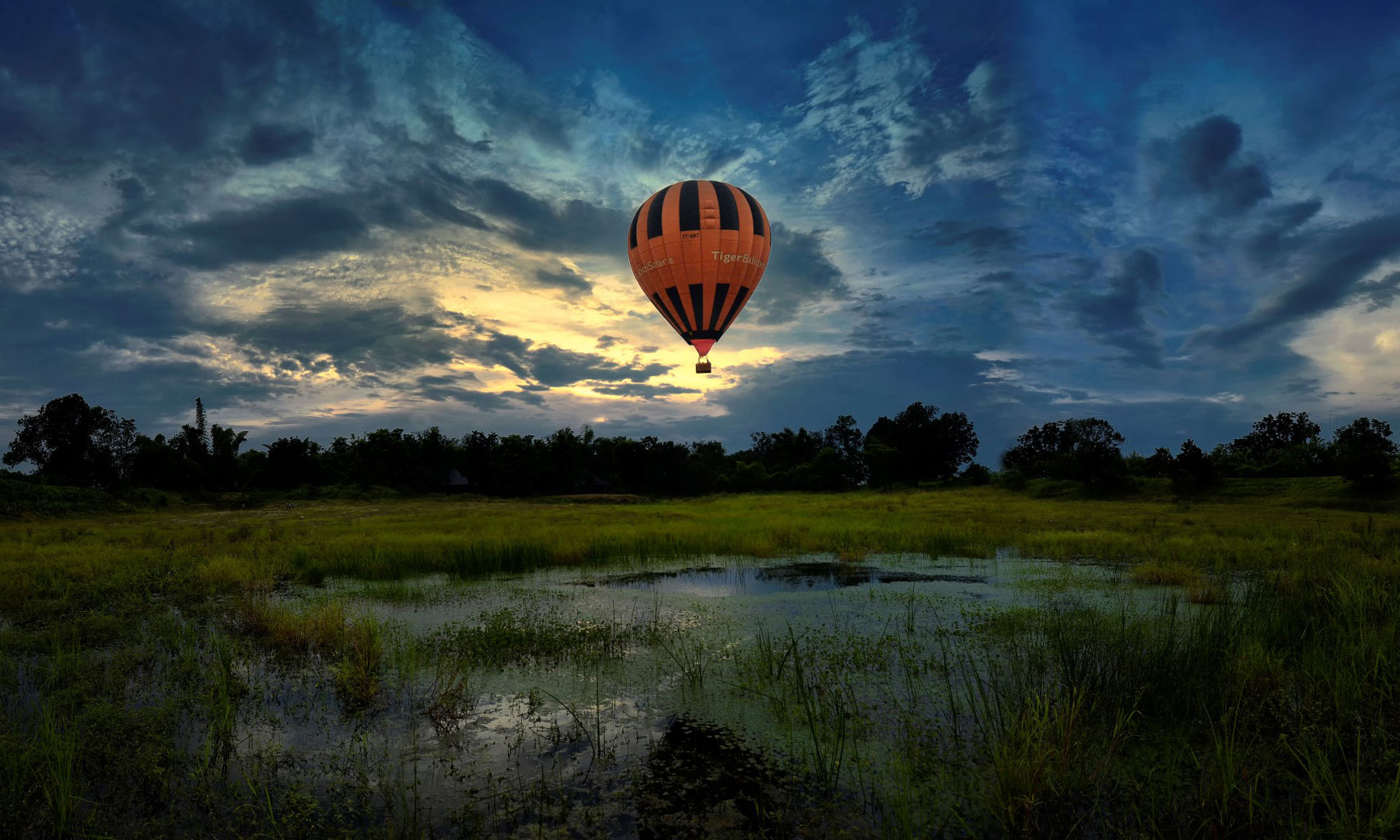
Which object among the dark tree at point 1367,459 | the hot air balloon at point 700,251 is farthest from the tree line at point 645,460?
the hot air balloon at point 700,251

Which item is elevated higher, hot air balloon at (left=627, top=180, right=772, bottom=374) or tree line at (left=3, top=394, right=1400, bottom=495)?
hot air balloon at (left=627, top=180, right=772, bottom=374)

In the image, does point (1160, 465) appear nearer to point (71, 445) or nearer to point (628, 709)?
point (628, 709)

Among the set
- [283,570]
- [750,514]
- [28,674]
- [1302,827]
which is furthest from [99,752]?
[750,514]

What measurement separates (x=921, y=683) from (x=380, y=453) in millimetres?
64346

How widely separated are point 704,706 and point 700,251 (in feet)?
62.7

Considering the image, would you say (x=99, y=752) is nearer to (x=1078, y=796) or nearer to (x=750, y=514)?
(x=1078, y=796)

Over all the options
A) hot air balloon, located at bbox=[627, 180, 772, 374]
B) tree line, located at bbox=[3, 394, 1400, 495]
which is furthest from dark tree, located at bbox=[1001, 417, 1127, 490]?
hot air balloon, located at bbox=[627, 180, 772, 374]

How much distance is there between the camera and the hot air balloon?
23391mm

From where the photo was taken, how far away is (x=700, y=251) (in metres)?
23.4

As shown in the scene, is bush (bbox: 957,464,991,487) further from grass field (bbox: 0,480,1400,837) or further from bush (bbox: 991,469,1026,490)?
grass field (bbox: 0,480,1400,837)

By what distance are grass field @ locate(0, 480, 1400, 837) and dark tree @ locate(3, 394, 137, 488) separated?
4738cm

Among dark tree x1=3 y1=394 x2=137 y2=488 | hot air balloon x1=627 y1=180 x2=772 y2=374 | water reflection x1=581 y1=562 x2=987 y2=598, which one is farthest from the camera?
dark tree x1=3 y1=394 x2=137 y2=488

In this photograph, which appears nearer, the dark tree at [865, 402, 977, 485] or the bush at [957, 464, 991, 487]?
the bush at [957, 464, 991, 487]

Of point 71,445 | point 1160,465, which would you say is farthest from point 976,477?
point 71,445
